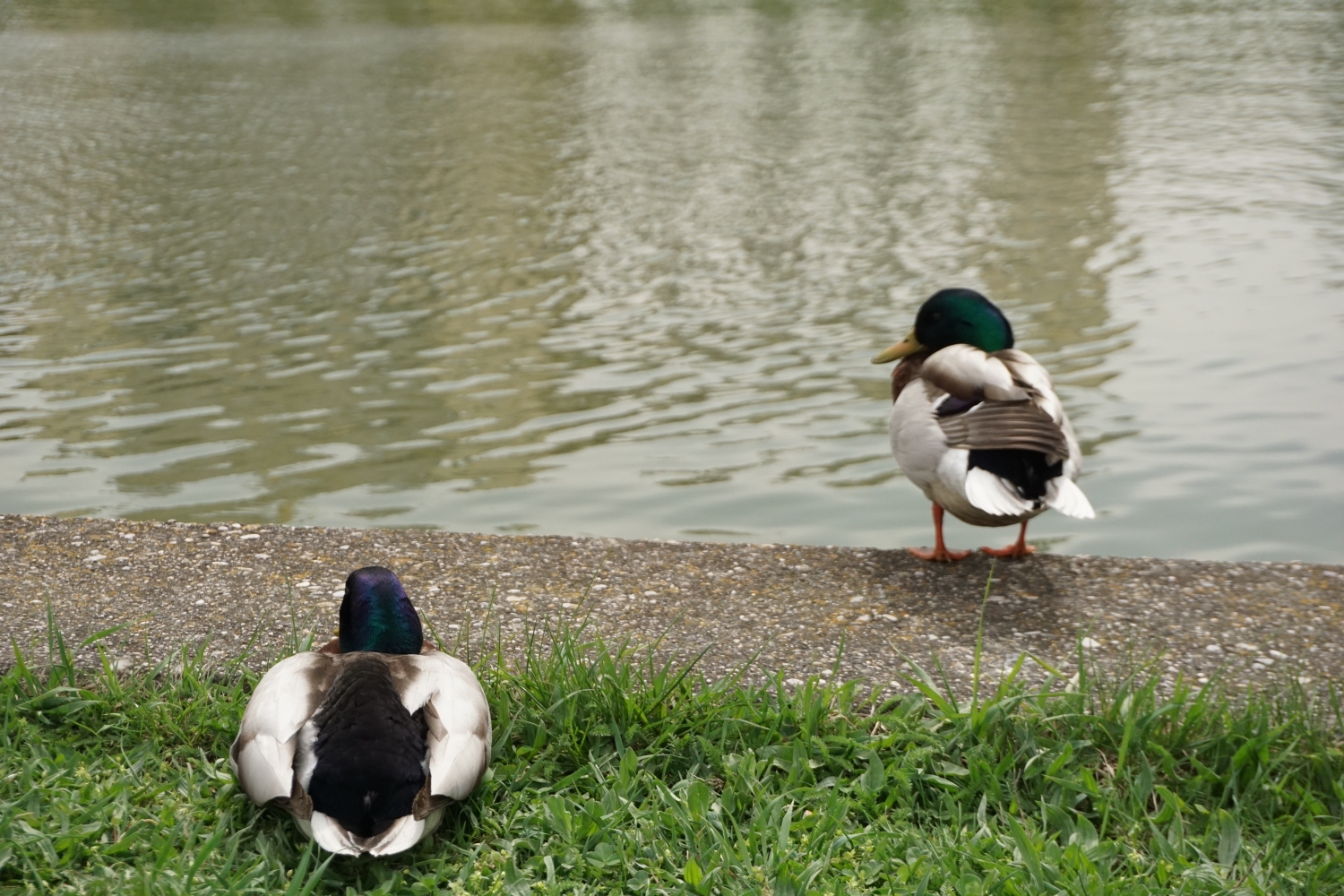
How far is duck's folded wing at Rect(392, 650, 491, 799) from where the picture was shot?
7.89 ft

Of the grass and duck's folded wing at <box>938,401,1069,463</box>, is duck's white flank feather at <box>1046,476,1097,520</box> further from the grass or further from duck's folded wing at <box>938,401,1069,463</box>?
the grass

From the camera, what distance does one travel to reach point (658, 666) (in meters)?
3.16

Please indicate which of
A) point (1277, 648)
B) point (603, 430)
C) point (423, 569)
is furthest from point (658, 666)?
point (603, 430)

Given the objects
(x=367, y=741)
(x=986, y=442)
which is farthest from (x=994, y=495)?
(x=367, y=741)

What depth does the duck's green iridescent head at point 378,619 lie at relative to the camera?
2736mm

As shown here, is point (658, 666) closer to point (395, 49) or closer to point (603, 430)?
point (603, 430)

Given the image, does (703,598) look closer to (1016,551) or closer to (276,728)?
(1016,551)

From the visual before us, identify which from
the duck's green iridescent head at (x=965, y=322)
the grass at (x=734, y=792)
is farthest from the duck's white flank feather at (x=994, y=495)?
the duck's green iridescent head at (x=965, y=322)

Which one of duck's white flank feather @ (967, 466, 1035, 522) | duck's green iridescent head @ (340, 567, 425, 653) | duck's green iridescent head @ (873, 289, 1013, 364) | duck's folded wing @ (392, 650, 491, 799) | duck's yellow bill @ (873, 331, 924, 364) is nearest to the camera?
duck's folded wing @ (392, 650, 491, 799)

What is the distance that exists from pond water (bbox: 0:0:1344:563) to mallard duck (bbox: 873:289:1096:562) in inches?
54.0

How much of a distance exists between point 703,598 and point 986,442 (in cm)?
80

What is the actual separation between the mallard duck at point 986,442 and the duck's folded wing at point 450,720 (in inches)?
55.0

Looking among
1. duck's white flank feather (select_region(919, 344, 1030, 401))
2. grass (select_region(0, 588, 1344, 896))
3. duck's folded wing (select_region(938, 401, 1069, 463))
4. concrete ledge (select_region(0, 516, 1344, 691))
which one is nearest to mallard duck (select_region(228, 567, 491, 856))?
grass (select_region(0, 588, 1344, 896))

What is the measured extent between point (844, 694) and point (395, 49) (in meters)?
20.6
